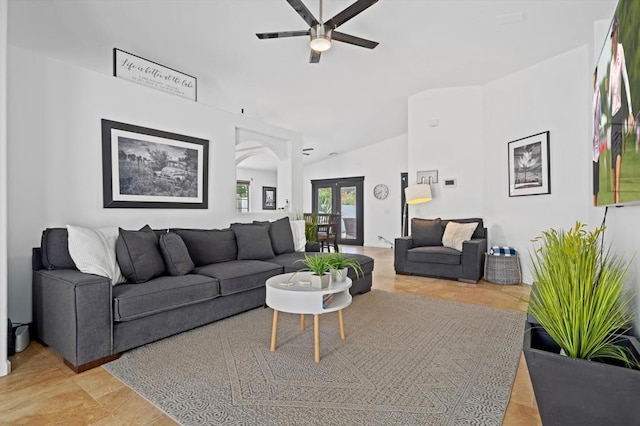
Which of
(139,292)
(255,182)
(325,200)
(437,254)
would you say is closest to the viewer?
(139,292)

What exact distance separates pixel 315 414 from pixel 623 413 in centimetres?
123

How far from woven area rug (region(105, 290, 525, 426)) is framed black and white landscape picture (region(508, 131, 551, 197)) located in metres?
2.27

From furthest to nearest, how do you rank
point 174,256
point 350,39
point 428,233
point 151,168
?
1. point 428,233
2. point 151,168
3. point 350,39
4. point 174,256

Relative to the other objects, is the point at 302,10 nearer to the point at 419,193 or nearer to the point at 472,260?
the point at 472,260

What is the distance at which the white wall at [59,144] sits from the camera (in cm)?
271

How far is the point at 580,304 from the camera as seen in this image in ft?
4.50

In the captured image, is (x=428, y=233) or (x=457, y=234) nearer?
(x=457, y=234)

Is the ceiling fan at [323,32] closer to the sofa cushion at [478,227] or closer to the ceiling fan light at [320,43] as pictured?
the ceiling fan light at [320,43]

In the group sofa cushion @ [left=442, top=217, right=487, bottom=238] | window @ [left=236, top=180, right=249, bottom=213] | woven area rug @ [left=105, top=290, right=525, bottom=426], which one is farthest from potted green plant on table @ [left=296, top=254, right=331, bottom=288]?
window @ [left=236, top=180, right=249, bottom=213]

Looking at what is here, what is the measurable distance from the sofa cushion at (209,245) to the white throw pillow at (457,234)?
10.3ft

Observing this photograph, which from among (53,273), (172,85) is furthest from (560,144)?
(53,273)

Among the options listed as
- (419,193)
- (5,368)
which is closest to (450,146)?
(419,193)

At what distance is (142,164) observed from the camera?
11.6 ft

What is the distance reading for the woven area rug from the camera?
65.6 inches
